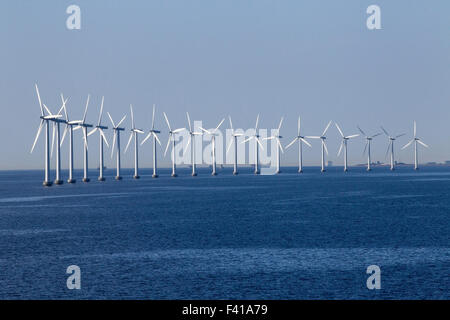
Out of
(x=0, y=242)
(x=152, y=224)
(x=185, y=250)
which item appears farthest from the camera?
(x=152, y=224)

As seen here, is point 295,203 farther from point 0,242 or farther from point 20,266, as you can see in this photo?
point 20,266

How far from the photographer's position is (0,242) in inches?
2940

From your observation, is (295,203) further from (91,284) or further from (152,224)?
(91,284)

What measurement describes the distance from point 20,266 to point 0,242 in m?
19.7

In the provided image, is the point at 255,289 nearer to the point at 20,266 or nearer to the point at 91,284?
the point at 91,284
